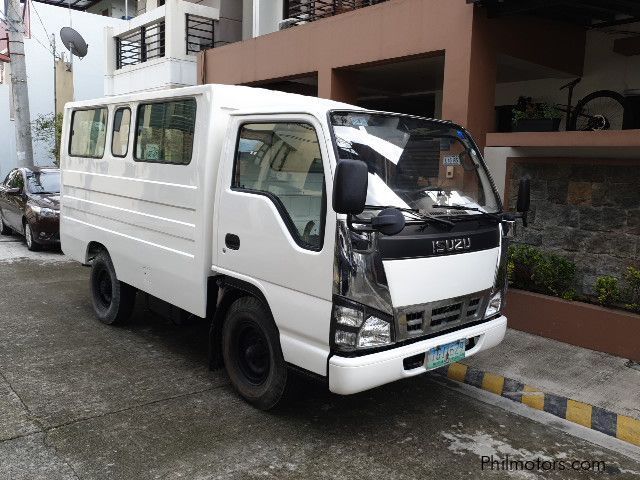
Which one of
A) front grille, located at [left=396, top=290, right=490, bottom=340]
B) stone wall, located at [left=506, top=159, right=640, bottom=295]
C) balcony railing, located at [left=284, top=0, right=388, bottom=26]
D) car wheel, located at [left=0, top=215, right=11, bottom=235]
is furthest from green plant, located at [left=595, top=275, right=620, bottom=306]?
car wheel, located at [left=0, top=215, right=11, bottom=235]

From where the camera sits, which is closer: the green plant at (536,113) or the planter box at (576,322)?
the planter box at (576,322)

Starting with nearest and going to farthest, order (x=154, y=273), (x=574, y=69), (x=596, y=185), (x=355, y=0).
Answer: (x=154, y=273)
(x=596, y=185)
(x=574, y=69)
(x=355, y=0)

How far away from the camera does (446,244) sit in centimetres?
363

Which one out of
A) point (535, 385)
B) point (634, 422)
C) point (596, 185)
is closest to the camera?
point (634, 422)

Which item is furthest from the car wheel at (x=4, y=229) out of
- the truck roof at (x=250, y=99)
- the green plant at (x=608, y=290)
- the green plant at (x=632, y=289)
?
the green plant at (x=632, y=289)

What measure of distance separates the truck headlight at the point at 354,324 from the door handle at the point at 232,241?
1005mm

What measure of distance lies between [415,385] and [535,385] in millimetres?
949

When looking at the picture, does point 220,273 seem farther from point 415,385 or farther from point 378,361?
point 415,385

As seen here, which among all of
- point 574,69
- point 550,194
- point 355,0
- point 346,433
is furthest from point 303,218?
point 355,0

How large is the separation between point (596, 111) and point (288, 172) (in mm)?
6188

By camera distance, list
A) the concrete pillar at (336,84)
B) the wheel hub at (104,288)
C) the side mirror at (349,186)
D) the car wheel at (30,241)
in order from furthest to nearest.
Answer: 1. the car wheel at (30,241)
2. the concrete pillar at (336,84)
3. the wheel hub at (104,288)
4. the side mirror at (349,186)

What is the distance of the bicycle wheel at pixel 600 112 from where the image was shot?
7699 millimetres

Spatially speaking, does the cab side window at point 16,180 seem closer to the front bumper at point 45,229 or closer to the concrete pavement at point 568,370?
the front bumper at point 45,229

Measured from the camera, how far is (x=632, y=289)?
5281 mm
